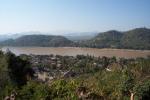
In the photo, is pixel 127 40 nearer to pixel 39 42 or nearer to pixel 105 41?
pixel 105 41

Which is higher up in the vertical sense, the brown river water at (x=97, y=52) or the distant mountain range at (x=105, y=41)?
the distant mountain range at (x=105, y=41)

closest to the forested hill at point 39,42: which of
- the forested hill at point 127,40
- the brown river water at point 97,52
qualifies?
the forested hill at point 127,40

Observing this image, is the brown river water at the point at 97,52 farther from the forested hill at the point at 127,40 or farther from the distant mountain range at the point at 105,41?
the forested hill at the point at 127,40

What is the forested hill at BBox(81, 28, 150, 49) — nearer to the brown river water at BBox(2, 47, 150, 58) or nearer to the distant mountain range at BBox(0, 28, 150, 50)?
the distant mountain range at BBox(0, 28, 150, 50)

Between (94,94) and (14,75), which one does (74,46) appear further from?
(94,94)

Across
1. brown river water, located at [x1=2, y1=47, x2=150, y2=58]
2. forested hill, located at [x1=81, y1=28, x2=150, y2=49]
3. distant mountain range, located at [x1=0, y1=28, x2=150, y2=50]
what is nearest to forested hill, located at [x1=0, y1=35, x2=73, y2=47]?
distant mountain range, located at [x1=0, y1=28, x2=150, y2=50]

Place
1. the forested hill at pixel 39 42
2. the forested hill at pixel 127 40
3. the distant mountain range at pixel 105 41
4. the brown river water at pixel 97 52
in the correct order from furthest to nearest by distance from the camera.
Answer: the forested hill at pixel 39 42
the distant mountain range at pixel 105 41
the forested hill at pixel 127 40
the brown river water at pixel 97 52

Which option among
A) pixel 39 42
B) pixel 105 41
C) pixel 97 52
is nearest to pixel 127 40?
pixel 105 41

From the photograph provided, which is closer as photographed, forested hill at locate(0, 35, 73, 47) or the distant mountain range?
the distant mountain range

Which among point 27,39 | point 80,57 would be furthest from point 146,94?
point 27,39

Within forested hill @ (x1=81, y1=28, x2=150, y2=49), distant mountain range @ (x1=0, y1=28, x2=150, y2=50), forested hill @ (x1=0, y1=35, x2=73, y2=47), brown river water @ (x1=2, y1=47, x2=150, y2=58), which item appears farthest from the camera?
forested hill @ (x1=0, y1=35, x2=73, y2=47)

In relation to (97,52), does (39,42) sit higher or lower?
higher
